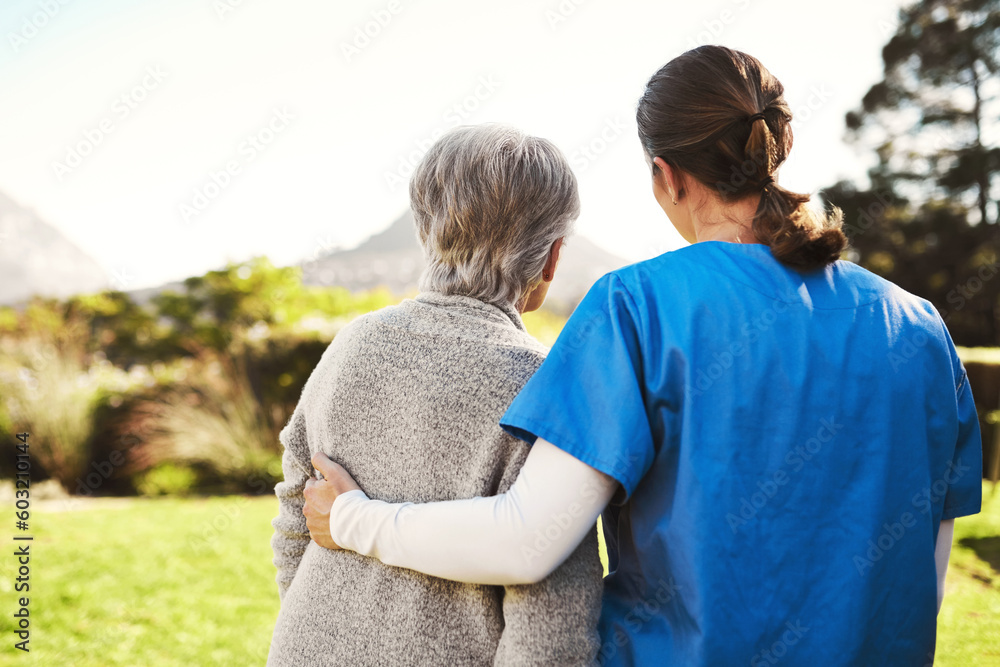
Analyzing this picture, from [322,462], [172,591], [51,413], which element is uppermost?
[322,462]

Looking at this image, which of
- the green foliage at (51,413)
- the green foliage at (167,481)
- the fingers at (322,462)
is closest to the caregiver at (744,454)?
the fingers at (322,462)

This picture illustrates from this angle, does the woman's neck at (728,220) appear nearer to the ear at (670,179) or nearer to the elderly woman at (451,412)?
the ear at (670,179)

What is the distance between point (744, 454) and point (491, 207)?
634 millimetres

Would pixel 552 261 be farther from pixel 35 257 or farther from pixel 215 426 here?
pixel 35 257

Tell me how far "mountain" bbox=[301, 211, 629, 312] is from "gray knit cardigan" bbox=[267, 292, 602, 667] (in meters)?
9.43

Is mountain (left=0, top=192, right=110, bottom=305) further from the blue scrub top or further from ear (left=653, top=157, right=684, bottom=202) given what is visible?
the blue scrub top

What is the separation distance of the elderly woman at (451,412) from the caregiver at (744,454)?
114mm

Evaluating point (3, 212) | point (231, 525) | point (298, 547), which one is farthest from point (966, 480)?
point (3, 212)

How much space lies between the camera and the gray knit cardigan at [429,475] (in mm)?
1131

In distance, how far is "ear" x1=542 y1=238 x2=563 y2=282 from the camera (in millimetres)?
1357

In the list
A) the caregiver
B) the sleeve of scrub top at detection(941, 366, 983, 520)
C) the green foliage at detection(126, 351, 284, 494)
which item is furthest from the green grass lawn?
the caregiver

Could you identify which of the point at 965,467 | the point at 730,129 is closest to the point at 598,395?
the point at 730,129

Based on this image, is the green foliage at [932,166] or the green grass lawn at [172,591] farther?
the green foliage at [932,166]

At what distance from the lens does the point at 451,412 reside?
1.17m
